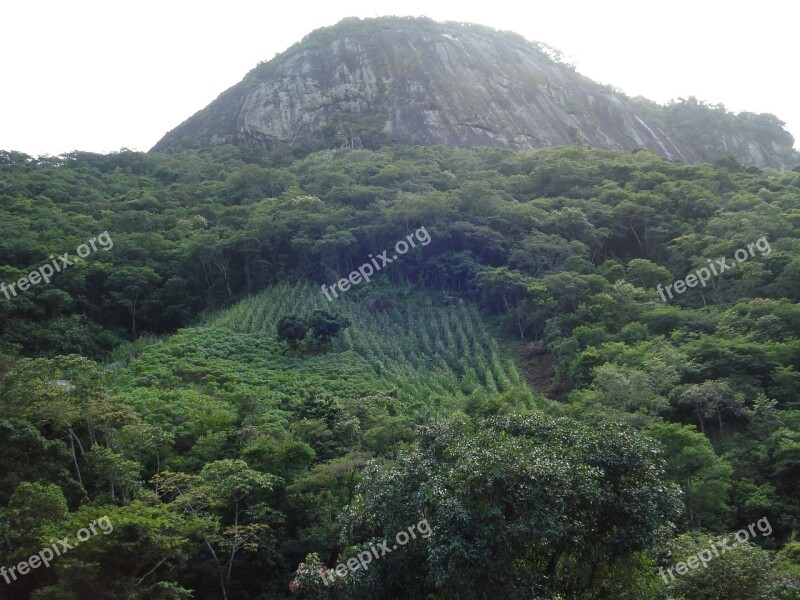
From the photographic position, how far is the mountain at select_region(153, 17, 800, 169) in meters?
54.3

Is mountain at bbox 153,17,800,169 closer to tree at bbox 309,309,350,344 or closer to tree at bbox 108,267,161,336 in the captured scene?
tree at bbox 108,267,161,336

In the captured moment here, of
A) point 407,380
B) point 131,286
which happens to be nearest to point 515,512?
Answer: point 407,380

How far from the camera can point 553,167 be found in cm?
3722

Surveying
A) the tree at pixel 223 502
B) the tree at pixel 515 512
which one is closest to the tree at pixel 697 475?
the tree at pixel 515 512

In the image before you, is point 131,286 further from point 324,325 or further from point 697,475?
point 697,475

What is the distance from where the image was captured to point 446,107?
54.9 m

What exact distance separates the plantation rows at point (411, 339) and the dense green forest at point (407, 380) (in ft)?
0.60

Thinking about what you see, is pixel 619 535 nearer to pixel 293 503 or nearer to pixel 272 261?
pixel 293 503

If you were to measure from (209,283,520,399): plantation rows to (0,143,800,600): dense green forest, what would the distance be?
0.60 feet

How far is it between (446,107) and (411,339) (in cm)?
3477

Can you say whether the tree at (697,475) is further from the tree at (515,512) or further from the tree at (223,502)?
the tree at (223,502)

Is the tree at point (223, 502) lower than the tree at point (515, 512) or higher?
higher

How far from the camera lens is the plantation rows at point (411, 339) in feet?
71.8

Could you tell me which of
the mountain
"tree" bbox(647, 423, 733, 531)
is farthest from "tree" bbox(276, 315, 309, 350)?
the mountain
